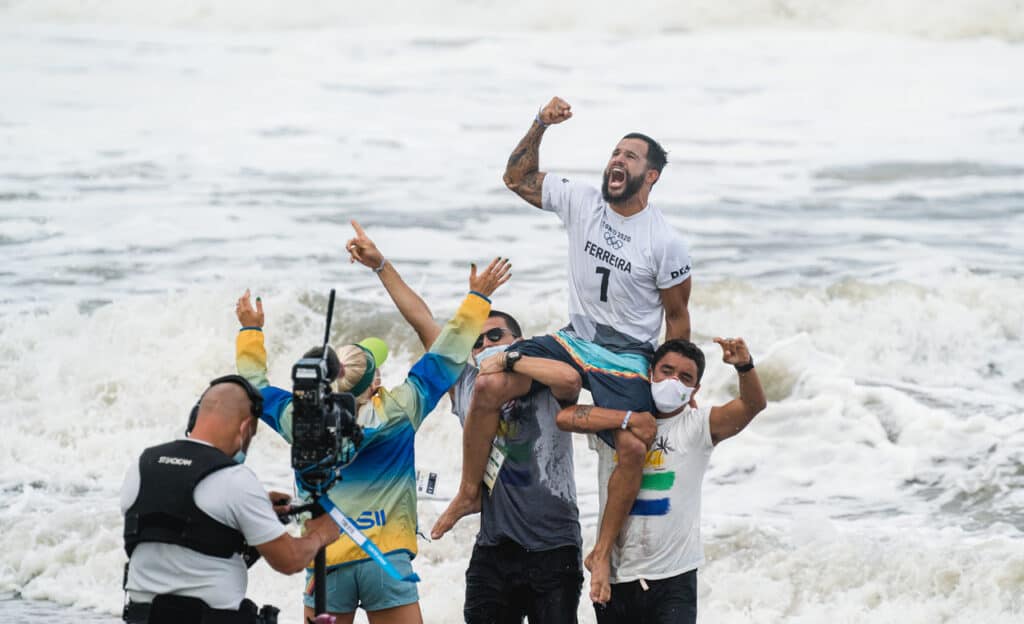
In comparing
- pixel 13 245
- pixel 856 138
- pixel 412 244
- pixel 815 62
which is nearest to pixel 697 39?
pixel 815 62

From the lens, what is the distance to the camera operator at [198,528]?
421cm

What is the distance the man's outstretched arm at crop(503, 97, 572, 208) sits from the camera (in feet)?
20.2

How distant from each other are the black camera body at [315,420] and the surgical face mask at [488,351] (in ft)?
4.80

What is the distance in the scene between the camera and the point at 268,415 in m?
5.14

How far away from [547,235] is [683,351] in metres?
13.1

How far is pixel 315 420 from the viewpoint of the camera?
14.6ft

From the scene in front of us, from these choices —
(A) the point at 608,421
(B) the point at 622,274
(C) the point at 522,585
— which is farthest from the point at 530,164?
(C) the point at 522,585

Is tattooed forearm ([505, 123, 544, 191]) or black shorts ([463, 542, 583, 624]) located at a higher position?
tattooed forearm ([505, 123, 544, 191])

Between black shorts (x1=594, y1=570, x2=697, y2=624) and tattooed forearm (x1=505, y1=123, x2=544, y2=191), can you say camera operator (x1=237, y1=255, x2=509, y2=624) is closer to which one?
black shorts (x1=594, y1=570, x2=697, y2=624)

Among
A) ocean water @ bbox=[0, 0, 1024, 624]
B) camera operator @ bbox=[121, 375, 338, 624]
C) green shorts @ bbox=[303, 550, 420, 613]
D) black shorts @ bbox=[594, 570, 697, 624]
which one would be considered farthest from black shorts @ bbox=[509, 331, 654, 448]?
ocean water @ bbox=[0, 0, 1024, 624]

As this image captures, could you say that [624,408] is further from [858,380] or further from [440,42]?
[440,42]

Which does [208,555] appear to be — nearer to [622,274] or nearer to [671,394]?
[671,394]

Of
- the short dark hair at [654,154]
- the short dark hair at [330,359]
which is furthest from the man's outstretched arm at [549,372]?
the short dark hair at [330,359]

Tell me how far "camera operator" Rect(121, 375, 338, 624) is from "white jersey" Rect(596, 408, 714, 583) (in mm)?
1541
